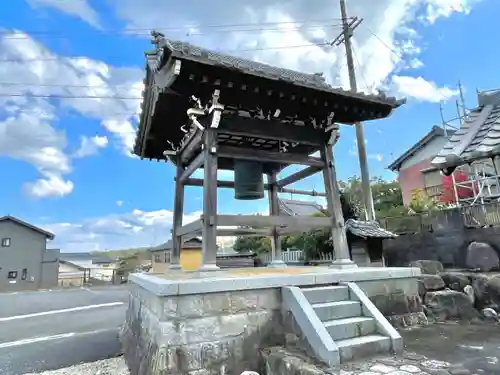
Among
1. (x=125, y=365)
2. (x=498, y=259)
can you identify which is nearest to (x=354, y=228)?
(x=498, y=259)

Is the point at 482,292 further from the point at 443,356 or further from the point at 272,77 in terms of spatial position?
the point at 272,77

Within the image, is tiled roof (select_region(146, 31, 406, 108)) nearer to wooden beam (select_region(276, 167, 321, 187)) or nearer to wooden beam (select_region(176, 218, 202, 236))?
wooden beam (select_region(276, 167, 321, 187))

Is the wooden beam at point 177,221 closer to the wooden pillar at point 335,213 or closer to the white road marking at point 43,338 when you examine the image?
the wooden pillar at point 335,213

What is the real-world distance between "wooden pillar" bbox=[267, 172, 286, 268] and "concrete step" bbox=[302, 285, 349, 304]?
3262 millimetres

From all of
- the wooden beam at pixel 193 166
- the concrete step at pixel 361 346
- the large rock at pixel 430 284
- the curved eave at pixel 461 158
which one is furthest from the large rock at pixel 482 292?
the wooden beam at pixel 193 166

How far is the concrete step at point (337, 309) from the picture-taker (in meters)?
4.17

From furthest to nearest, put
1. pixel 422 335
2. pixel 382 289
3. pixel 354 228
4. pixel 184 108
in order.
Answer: pixel 354 228 < pixel 184 108 < pixel 382 289 < pixel 422 335

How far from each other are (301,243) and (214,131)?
10972mm

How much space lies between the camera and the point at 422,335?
15.0ft

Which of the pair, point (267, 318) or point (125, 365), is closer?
point (267, 318)

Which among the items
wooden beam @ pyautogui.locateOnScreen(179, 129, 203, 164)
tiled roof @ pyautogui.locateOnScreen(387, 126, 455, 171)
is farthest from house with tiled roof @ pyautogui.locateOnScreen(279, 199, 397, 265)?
tiled roof @ pyautogui.locateOnScreen(387, 126, 455, 171)

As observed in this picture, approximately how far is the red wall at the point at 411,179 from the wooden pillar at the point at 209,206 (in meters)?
20.7

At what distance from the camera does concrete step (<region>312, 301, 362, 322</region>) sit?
4.17 meters

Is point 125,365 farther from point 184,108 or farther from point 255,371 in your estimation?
point 184,108
